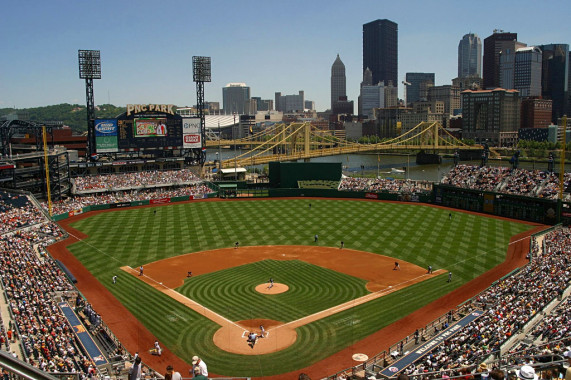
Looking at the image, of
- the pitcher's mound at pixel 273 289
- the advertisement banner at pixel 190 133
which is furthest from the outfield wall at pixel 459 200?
the pitcher's mound at pixel 273 289

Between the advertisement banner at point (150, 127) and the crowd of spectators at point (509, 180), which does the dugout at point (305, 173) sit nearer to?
the crowd of spectators at point (509, 180)

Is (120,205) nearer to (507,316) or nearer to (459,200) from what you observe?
(459,200)

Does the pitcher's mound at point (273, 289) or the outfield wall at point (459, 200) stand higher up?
the outfield wall at point (459, 200)

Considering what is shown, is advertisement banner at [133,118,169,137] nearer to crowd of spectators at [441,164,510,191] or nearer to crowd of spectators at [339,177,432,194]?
crowd of spectators at [339,177,432,194]

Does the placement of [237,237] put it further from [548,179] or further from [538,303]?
[548,179]

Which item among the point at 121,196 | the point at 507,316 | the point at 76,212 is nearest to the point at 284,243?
the point at 507,316

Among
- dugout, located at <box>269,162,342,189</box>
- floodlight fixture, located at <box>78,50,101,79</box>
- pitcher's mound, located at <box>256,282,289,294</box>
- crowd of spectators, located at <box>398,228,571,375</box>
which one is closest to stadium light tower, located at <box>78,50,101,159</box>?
floodlight fixture, located at <box>78,50,101,79</box>
